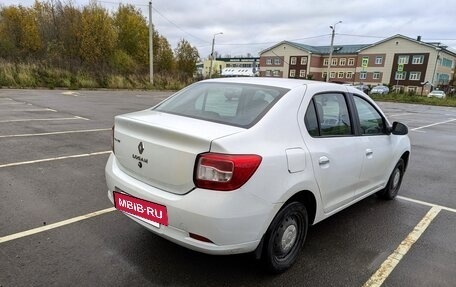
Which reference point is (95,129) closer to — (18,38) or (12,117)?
(12,117)

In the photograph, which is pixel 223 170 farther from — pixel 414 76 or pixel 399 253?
pixel 414 76

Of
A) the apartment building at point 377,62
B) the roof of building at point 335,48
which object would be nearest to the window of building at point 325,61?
the apartment building at point 377,62

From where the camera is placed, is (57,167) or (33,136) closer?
(57,167)

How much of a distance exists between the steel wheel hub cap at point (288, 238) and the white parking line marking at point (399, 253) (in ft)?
2.18

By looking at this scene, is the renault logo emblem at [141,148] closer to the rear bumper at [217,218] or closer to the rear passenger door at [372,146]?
the rear bumper at [217,218]

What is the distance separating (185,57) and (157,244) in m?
38.9

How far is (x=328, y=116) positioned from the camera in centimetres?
332

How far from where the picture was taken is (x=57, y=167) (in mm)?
5316

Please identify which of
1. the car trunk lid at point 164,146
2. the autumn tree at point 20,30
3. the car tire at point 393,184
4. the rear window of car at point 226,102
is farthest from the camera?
the autumn tree at point 20,30

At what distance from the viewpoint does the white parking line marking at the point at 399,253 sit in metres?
2.89

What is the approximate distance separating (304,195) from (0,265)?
2546mm

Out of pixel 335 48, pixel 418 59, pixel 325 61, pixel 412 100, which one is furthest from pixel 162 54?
pixel 335 48

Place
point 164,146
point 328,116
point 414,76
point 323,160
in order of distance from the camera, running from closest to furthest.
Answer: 1. point 164,146
2. point 323,160
3. point 328,116
4. point 414,76

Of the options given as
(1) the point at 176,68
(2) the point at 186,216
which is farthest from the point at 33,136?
(1) the point at 176,68
